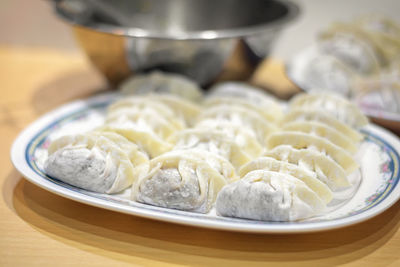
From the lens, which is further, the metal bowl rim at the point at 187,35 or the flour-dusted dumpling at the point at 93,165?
the metal bowl rim at the point at 187,35

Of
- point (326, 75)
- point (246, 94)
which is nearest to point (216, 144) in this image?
point (246, 94)

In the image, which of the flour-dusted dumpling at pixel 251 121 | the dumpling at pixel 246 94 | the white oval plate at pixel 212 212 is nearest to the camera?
the white oval plate at pixel 212 212

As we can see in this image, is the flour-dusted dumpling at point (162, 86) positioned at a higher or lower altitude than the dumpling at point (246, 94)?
lower

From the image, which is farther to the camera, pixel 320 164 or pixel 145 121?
pixel 145 121

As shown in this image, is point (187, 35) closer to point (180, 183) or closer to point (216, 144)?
point (216, 144)

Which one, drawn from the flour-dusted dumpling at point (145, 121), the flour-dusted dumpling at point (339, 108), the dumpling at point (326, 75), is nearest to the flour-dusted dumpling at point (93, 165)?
the flour-dusted dumpling at point (145, 121)

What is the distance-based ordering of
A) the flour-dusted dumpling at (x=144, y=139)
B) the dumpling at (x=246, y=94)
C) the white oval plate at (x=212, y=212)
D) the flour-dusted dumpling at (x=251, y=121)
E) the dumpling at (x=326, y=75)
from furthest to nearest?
the dumpling at (x=326, y=75) → the dumpling at (x=246, y=94) → the flour-dusted dumpling at (x=251, y=121) → the flour-dusted dumpling at (x=144, y=139) → the white oval plate at (x=212, y=212)

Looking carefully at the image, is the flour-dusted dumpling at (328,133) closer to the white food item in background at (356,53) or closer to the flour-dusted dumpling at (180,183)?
the flour-dusted dumpling at (180,183)

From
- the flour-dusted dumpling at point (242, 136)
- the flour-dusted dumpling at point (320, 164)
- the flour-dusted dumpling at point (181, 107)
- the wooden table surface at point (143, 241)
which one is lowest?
the wooden table surface at point (143, 241)
